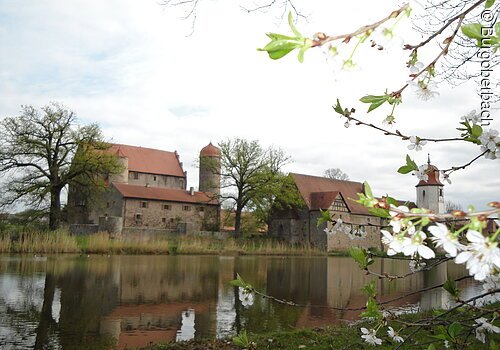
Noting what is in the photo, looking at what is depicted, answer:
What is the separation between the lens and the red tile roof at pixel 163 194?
40.1m

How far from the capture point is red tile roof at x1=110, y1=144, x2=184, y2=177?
46.3 meters

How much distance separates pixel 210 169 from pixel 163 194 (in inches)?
228

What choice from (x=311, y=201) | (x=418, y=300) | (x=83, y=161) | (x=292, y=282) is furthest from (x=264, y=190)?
(x=418, y=300)

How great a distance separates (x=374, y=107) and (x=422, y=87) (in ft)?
1.17

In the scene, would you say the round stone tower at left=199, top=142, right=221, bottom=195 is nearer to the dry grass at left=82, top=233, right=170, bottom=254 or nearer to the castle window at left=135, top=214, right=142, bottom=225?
the castle window at left=135, top=214, right=142, bottom=225

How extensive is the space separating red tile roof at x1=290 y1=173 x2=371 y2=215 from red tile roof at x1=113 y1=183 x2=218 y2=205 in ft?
29.8

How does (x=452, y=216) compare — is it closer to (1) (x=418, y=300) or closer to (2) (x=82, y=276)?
(1) (x=418, y=300)

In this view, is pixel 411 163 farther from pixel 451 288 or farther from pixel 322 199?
pixel 322 199

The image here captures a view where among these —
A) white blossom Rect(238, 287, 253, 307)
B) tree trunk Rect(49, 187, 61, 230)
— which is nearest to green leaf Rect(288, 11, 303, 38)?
white blossom Rect(238, 287, 253, 307)

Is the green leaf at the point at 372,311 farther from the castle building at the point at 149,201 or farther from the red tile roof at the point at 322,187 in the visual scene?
the red tile roof at the point at 322,187

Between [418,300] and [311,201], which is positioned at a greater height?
[311,201]

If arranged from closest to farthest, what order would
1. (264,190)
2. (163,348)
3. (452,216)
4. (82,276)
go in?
(452,216), (163,348), (82,276), (264,190)

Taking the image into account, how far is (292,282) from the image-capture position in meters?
15.1

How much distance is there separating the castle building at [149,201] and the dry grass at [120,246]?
30.0ft
